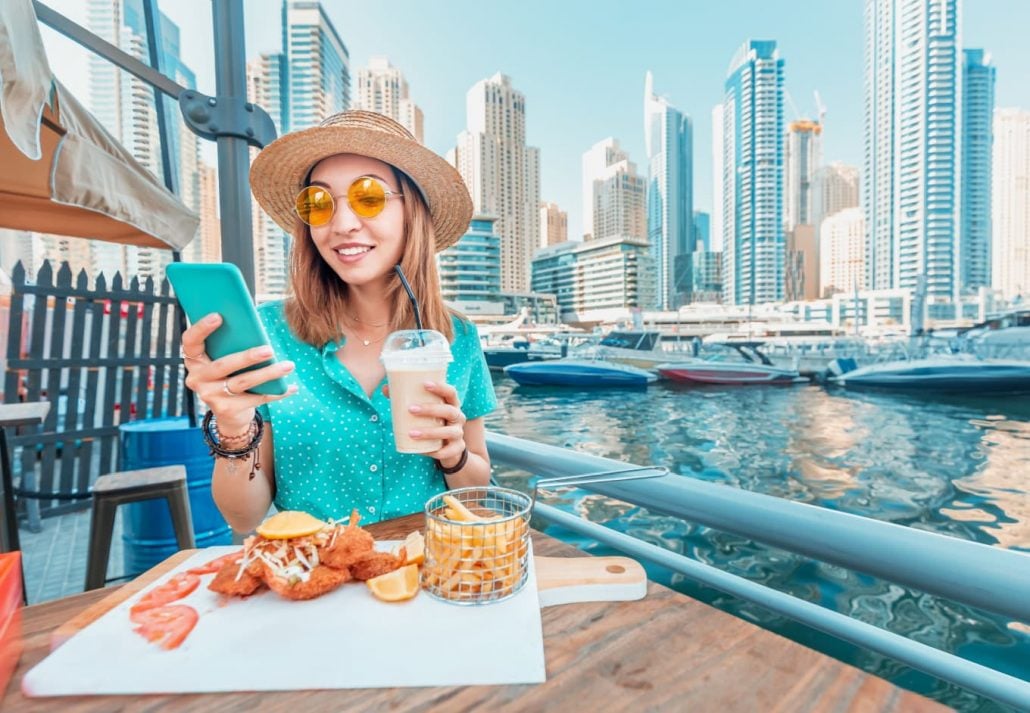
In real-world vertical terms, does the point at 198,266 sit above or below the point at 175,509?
above

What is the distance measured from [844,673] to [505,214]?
7055 centimetres

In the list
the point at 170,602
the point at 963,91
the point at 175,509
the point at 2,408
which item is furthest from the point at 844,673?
the point at 963,91

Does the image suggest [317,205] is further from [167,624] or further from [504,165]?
[504,165]

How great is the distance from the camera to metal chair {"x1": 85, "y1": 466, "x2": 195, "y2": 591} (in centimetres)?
185

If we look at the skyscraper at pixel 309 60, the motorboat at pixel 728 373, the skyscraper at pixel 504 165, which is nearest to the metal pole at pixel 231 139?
the skyscraper at pixel 309 60

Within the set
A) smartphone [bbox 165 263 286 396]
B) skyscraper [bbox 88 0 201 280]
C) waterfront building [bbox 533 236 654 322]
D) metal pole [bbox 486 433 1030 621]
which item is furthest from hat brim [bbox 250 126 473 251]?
waterfront building [bbox 533 236 654 322]

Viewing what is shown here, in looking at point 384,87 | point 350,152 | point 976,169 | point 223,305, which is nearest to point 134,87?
point 350,152

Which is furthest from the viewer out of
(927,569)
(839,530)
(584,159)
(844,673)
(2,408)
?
(584,159)

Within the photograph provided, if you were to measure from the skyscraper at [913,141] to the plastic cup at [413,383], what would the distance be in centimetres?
5227

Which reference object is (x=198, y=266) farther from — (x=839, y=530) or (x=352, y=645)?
(x=839, y=530)

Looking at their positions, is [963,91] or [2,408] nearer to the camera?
[2,408]

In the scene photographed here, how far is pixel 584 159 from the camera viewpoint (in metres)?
93.6

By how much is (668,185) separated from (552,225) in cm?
2074

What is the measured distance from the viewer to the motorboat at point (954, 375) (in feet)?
61.5
